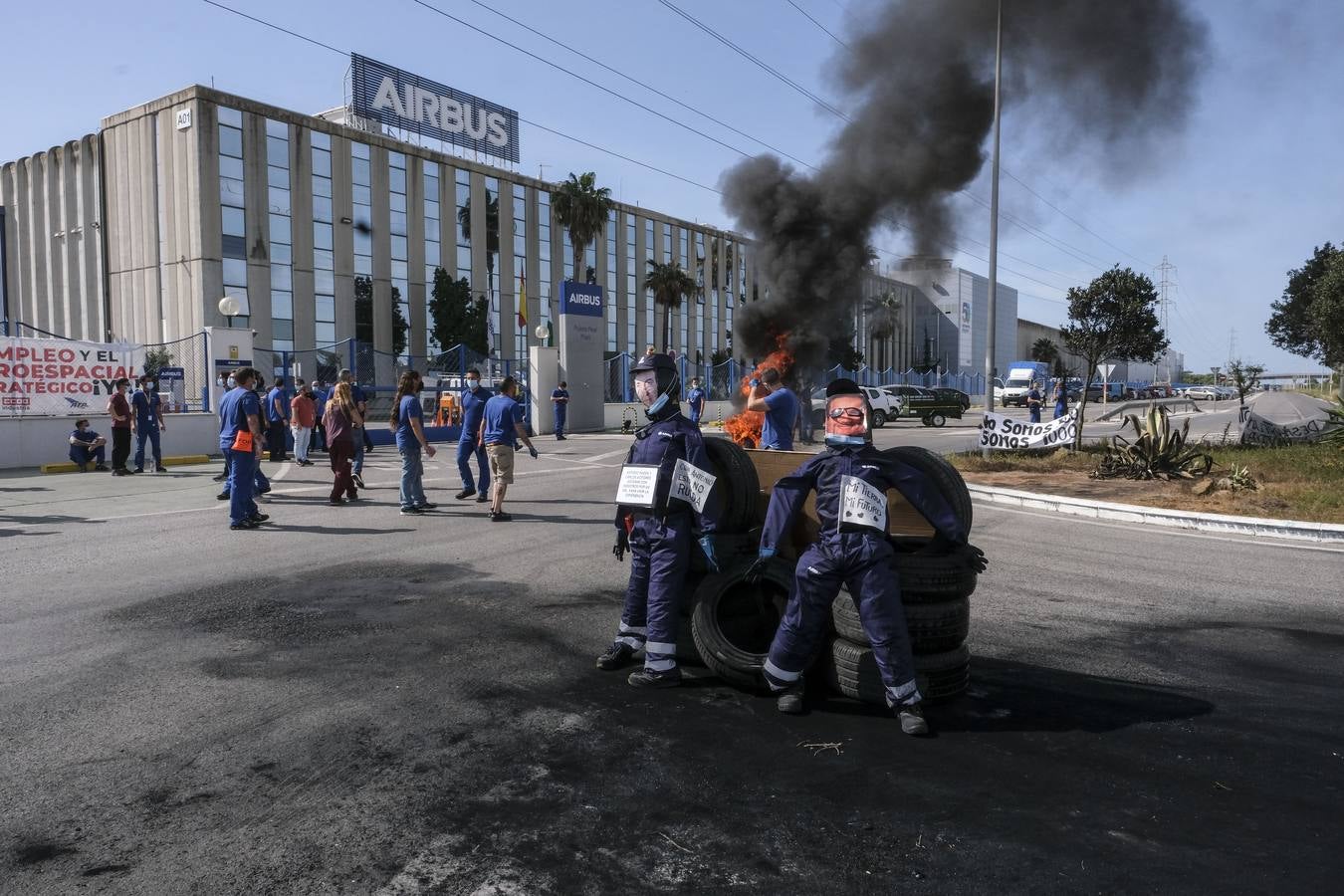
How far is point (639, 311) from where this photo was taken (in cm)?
6059

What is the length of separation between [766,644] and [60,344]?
17.6m

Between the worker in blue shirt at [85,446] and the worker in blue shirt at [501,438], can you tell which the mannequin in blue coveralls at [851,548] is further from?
the worker in blue shirt at [85,446]

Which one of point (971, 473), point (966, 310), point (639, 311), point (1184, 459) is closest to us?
point (1184, 459)

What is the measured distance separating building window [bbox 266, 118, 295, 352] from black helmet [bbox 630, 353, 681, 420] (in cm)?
3875

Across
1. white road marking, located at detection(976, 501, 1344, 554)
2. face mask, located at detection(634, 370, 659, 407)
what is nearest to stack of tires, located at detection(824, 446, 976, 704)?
face mask, located at detection(634, 370, 659, 407)

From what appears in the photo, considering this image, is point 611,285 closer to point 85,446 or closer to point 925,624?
point 85,446

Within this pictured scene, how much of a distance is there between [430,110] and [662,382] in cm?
4907

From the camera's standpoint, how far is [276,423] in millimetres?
17562

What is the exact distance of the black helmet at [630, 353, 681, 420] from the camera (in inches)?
197

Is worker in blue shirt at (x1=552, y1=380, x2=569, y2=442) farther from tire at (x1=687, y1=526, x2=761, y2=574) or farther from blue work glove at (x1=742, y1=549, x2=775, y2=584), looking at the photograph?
blue work glove at (x1=742, y1=549, x2=775, y2=584)

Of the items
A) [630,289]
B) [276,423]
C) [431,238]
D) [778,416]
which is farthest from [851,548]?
[630,289]

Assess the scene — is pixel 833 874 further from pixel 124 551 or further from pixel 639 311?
pixel 639 311

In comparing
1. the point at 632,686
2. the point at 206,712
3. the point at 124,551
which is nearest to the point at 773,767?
the point at 632,686

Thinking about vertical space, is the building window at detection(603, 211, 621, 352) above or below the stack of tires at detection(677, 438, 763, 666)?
above
